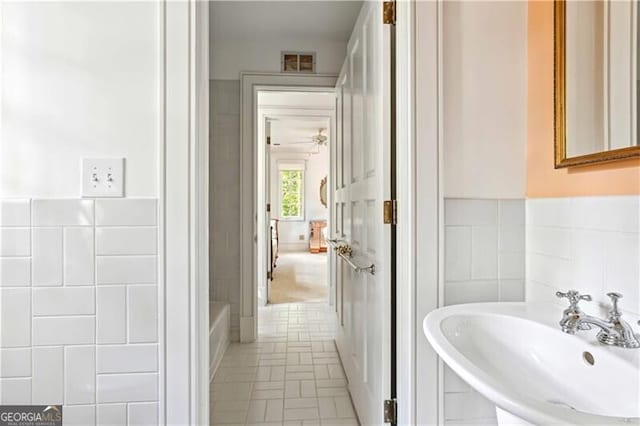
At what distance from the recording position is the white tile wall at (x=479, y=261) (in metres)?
1.25

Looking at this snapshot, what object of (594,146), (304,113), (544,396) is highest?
(304,113)

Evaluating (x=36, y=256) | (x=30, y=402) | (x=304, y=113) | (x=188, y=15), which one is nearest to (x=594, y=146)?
(x=188, y=15)

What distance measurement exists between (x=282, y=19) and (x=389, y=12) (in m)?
1.48

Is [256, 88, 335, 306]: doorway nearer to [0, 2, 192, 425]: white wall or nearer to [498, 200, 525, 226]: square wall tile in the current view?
[0, 2, 192, 425]: white wall

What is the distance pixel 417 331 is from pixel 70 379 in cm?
119

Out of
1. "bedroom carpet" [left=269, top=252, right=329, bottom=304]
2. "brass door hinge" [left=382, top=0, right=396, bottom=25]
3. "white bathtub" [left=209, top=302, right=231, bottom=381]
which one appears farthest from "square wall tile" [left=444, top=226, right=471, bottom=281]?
"bedroom carpet" [left=269, top=252, right=329, bottom=304]

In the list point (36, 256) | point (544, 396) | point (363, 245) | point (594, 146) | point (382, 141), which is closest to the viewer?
point (544, 396)

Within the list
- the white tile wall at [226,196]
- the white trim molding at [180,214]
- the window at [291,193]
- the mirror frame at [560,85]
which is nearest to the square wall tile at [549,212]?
the mirror frame at [560,85]

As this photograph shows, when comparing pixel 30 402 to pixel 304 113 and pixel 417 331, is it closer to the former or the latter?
pixel 417 331

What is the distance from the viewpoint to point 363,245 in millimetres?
1668

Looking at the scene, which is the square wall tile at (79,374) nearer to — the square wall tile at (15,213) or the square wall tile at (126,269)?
the square wall tile at (126,269)

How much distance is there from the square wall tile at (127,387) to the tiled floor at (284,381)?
0.81 m

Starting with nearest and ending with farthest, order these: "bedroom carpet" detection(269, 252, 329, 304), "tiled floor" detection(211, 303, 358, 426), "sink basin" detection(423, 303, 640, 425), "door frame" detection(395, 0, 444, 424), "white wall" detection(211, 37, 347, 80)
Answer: "sink basin" detection(423, 303, 640, 425) → "door frame" detection(395, 0, 444, 424) → "tiled floor" detection(211, 303, 358, 426) → "white wall" detection(211, 37, 347, 80) → "bedroom carpet" detection(269, 252, 329, 304)

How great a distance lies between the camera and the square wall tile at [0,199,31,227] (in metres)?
1.11
